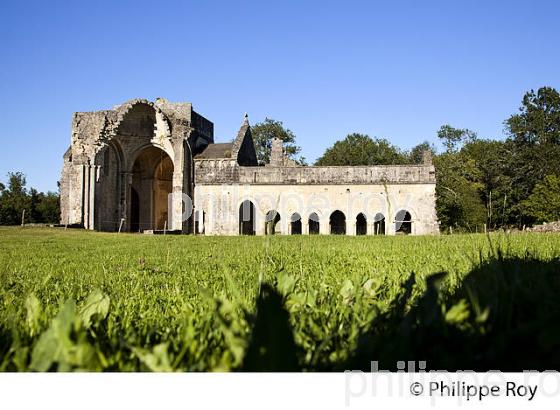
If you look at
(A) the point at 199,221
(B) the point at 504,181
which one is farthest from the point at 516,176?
(A) the point at 199,221

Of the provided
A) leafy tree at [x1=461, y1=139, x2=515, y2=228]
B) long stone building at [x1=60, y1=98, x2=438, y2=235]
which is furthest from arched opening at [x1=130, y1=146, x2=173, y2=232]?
leafy tree at [x1=461, y1=139, x2=515, y2=228]

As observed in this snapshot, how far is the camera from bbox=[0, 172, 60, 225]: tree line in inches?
2280

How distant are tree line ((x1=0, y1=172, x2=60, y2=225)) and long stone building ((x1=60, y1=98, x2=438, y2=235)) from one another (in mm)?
25824

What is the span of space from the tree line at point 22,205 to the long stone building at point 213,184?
25.8 meters

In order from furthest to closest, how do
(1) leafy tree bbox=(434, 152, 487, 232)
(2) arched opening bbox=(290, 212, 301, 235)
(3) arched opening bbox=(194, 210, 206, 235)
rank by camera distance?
(1) leafy tree bbox=(434, 152, 487, 232) → (3) arched opening bbox=(194, 210, 206, 235) → (2) arched opening bbox=(290, 212, 301, 235)

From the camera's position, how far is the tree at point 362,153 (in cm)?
7012

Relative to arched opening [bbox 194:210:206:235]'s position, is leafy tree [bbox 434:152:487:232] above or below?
above

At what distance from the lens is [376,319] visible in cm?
193

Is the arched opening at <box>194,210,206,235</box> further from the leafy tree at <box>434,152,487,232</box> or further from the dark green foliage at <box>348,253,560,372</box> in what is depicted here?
the dark green foliage at <box>348,253,560,372</box>

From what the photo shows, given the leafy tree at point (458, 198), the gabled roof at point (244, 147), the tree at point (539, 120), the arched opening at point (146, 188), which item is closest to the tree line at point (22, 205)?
the arched opening at point (146, 188)

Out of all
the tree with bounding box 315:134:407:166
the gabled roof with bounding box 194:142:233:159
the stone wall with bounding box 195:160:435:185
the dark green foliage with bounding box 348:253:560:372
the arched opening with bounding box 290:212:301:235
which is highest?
the tree with bounding box 315:134:407:166

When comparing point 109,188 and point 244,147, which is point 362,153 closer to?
point 244,147

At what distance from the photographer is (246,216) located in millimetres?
34969

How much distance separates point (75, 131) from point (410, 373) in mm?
37163
